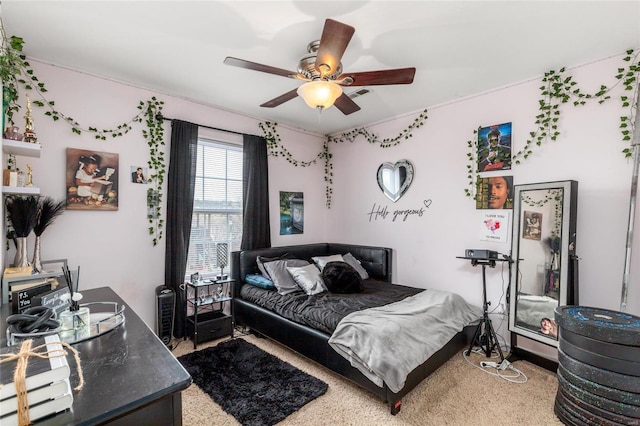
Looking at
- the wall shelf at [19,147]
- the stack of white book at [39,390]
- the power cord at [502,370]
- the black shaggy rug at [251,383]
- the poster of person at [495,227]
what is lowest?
the black shaggy rug at [251,383]

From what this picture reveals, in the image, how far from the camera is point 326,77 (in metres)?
2.04

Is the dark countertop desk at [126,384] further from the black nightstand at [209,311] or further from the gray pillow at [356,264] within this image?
the gray pillow at [356,264]

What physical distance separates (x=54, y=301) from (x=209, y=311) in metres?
2.07

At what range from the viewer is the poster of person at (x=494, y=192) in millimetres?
2992

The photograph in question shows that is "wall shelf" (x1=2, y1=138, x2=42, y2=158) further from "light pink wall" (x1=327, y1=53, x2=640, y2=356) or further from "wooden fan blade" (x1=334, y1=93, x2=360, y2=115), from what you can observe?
"light pink wall" (x1=327, y1=53, x2=640, y2=356)

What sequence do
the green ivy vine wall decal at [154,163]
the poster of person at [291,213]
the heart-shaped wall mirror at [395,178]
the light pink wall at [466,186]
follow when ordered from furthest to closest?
the poster of person at [291,213] → the heart-shaped wall mirror at [395,178] → the green ivy vine wall decal at [154,163] → the light pink wall at [466,186]

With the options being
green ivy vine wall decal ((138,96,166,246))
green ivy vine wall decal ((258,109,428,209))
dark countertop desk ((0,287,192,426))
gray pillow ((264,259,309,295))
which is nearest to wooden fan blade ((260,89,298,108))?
green ivy vine wall decal ((138,96,166,246))

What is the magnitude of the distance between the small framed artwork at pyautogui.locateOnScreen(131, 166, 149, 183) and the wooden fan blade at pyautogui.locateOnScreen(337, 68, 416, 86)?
223 cm

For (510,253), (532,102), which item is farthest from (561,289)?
(532,102)

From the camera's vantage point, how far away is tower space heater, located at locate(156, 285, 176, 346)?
9.79 ft

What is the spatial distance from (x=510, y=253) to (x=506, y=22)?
1.93 meters

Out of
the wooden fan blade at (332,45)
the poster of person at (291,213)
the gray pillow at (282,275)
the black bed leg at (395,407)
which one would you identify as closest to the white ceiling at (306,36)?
the wooden fan blade at (332,45)

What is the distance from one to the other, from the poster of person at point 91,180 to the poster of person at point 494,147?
3678 millimetres

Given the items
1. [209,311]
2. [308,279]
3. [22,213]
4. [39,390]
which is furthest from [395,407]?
[22,213]
